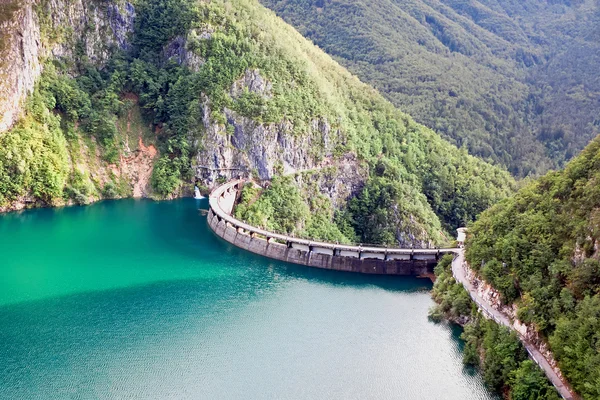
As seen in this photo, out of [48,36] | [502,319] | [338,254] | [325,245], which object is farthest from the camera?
[48,36]

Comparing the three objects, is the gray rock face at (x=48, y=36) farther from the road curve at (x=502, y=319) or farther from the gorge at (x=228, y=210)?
the road curve at (x=502, y=319)

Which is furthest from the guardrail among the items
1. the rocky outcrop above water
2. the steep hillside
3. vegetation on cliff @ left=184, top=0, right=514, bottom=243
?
vegetation on cliff @ left=184, top=0, right=514, bottom=243

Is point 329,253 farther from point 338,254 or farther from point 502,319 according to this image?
point 502,319

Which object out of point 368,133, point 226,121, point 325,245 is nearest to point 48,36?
point 226,121

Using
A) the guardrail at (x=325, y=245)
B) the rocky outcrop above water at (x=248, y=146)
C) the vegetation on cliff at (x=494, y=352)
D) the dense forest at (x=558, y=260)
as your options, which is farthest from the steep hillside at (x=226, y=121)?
the dense forest at (x=558, y=260)

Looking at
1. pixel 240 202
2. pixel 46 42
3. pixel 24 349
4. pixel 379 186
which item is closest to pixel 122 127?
pixel 46 42

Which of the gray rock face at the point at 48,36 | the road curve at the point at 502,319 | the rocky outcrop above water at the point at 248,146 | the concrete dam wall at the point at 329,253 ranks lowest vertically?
the concrete dam wall at the point at 329,253

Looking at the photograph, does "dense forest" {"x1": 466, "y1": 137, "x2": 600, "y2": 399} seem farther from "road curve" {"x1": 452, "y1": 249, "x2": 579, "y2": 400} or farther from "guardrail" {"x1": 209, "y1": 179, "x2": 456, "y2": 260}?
"guardrail" {"x1": 209, "y1": 179, "x2": 456, "y2": 260}
